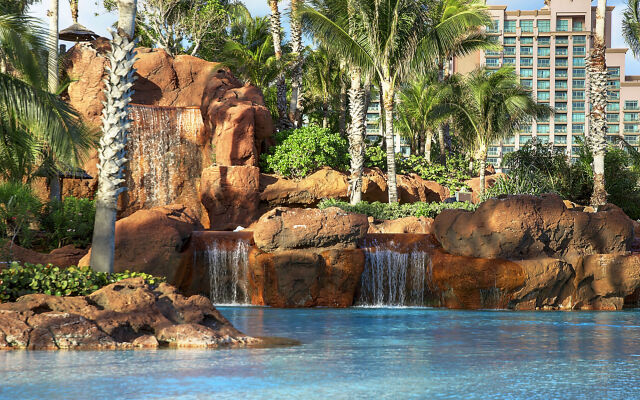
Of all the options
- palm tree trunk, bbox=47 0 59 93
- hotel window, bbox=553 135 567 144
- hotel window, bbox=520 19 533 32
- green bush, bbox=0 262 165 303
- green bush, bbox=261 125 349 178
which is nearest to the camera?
green bush, bbox=0 262 165 303

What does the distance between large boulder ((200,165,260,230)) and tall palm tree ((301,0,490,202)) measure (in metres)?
4.81

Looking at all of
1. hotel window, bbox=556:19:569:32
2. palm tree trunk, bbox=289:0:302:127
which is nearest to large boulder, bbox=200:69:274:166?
palm tree trunk, bbox=289:0:302:127

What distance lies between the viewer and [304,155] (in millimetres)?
27703

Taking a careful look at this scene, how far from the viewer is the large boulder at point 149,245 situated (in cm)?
1766

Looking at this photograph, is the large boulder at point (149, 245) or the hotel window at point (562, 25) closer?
the large boulder at point (149, 245)

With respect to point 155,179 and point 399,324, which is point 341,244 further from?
point 155,179

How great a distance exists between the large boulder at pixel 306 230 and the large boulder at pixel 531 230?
2.25m

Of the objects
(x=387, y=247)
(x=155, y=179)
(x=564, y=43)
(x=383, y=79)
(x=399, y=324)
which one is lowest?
(x=399, y=324)

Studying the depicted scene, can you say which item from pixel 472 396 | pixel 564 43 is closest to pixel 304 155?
pixel 472 396

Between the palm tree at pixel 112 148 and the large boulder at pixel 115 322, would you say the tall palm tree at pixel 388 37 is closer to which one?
the palm tree at pixel 112 148

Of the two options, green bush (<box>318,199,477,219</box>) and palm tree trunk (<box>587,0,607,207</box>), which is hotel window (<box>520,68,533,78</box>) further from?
green bush (<box>318,199,477,219</box>)

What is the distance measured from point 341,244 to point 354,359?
8862mm

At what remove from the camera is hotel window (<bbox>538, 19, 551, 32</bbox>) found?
385ft

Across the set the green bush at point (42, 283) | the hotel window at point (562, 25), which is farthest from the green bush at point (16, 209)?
the hotel window at point (562, 25)
